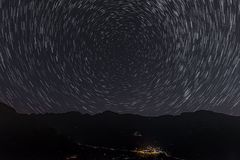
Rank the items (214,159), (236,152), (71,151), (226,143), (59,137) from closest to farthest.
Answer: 1. (71,151)
2. (59,137)
3. (214,159)
4. (236,152)
5. (226,143)

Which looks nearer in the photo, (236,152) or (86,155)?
(86,155)

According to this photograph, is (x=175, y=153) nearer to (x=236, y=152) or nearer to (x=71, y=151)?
(x=236, y=152)

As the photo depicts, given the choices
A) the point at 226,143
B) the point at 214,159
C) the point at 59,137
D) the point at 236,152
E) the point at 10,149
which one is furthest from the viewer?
the point at 226,143

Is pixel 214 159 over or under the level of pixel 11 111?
under

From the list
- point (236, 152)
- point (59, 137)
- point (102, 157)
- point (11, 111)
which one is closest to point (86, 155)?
point (102, 157)

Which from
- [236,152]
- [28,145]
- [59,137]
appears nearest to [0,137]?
[28,145]

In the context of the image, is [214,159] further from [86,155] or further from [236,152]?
[86,155]

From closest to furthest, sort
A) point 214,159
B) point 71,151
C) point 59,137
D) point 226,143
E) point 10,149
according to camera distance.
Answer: point 10,149 → point 71,151 → point 59,137 → point 214,159 → point 226,143

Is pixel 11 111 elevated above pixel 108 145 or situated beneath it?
elevated above

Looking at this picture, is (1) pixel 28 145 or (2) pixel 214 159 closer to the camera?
(1) pixel 28 145

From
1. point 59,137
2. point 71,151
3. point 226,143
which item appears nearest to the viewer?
point 71,151
